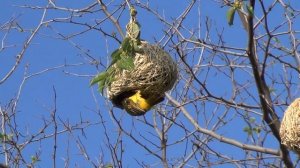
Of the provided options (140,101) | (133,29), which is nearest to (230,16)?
(133,29)

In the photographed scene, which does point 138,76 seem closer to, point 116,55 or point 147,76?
point 147,76

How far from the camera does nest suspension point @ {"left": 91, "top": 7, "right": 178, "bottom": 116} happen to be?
2723mm

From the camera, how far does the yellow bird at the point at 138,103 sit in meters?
2.79

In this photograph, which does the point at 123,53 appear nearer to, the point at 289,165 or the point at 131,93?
the point at 131,93

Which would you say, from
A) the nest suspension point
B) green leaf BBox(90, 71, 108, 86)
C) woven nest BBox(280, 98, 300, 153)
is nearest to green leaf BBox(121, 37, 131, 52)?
the nest suspension point

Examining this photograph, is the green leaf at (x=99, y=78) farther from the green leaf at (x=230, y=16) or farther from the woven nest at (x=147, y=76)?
the green leaf at (x=230, y=16)

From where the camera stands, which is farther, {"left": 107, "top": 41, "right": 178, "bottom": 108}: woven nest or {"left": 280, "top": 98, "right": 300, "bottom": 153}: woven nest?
{"left": 107, "top": 41, "right": 178, "bottom": 108}: woven nest

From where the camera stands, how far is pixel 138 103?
2.80 m

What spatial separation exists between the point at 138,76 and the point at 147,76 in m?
0.04

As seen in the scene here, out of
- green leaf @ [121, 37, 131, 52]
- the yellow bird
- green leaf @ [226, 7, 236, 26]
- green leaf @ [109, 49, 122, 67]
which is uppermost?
green leaf @ [226, 7, 236, 26]

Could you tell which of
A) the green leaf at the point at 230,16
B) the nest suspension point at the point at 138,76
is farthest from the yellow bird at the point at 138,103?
the green leaf at the point at 230,16

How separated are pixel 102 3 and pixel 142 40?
1194mm

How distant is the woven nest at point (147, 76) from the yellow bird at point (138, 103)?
19 millimetres

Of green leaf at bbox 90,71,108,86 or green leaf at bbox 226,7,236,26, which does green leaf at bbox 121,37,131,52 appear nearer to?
green leaf at bbox 90,71,108,86
